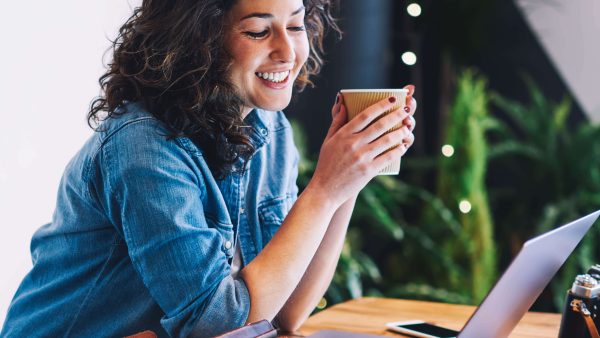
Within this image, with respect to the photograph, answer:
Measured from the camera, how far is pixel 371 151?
1.25 metres

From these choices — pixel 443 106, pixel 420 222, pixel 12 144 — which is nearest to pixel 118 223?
pixel 12 144

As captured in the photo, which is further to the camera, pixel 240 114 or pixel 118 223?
pixel 240 114

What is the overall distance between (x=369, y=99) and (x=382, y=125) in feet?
0.17

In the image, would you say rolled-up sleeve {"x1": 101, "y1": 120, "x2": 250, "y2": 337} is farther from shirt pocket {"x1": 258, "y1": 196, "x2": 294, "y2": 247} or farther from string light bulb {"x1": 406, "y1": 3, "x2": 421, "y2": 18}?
string light bulb {"x1": 406, "y1": 3, "x2": 421, "y2": 18}

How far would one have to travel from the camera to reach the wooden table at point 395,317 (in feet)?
4.57

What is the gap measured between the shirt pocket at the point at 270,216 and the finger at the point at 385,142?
13.9 inches

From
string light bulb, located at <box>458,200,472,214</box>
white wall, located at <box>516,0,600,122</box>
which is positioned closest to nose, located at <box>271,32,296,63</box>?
string light bulb, located at <box>458,200,472,214</box>

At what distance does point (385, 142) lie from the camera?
49.4 inches

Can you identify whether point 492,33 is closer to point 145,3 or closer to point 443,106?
point 443,106

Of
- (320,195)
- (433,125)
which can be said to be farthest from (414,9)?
(320,195)

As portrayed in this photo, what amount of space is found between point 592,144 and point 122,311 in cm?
244

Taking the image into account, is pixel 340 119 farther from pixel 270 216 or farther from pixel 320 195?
pixel 270 216

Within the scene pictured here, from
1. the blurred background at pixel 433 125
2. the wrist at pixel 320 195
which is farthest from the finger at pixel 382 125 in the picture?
the blurred background at pixel 433 125

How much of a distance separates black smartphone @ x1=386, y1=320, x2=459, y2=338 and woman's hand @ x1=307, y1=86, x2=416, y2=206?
29 centimetres
